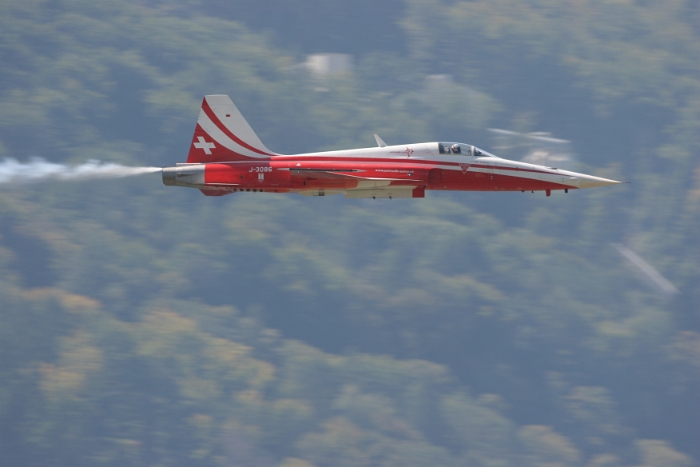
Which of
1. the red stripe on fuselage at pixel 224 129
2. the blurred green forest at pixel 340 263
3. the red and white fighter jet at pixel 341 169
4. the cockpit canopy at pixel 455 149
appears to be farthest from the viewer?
the blurred green forest at pixel 340 263

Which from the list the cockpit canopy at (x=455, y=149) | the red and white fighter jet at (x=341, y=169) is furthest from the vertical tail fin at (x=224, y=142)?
the cockpit canopy at (x=455, y=149)

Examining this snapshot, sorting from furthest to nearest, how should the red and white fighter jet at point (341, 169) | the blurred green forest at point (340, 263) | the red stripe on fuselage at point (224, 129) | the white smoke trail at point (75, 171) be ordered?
the blurred green forest at point (340, 263), the white smoke trail at point (75, 171), the red stripe on fuselage at point (224, 129), the red and white fighter jet at point (341, 169)

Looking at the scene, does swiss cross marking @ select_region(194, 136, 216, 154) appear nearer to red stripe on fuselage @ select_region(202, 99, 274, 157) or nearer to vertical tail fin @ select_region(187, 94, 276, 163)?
vertical tail fin @ select_region(187, 94, 276, 163)

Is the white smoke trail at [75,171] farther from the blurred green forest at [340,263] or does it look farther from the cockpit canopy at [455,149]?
the blurred green forest at [340,263]

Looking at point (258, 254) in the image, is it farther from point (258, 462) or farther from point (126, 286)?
point (258, 462)

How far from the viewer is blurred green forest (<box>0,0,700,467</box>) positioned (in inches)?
3639

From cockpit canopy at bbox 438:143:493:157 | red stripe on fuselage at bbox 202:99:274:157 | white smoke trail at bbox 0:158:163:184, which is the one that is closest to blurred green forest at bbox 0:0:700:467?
white smoke trail at bbox 0:158:163:184

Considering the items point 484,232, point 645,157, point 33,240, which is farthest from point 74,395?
point 645,157

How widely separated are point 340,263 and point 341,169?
72.1 metres

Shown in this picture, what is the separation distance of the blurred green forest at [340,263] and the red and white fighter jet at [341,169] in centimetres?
5208

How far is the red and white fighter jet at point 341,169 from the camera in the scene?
121 feet

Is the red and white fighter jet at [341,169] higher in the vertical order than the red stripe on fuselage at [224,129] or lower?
lower

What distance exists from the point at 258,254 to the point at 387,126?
27.6 m

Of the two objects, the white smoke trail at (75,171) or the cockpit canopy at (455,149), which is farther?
the white smoke trail at (75,171)
